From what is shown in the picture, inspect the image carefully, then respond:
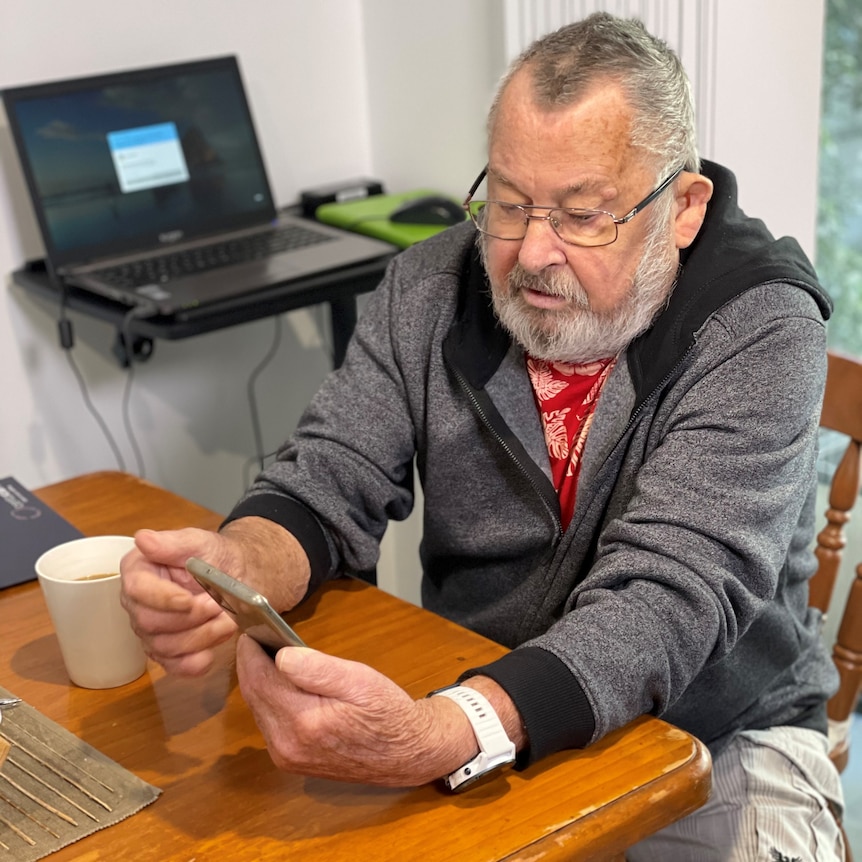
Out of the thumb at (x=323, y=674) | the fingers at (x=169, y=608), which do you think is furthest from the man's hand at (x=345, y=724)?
the fingers at (x=169, y=608)

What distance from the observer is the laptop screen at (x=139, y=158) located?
7.14ft

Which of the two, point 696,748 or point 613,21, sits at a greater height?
point 613,21

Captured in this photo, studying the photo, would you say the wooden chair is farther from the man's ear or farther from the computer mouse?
the computer mouse

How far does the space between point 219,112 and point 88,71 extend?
0.25 metres

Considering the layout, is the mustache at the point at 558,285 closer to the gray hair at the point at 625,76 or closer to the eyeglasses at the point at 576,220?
the eyeglasses at the point at 576,220

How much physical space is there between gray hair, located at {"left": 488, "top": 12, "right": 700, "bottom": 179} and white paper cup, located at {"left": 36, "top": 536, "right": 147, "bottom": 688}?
0.62 metres

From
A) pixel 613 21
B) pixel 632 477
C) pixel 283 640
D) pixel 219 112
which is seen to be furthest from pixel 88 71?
pixel 283 640

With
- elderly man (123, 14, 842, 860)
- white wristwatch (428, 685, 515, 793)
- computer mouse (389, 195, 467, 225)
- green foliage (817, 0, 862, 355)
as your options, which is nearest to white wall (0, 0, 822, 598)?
computer mouse (389, 195, 467, 225)

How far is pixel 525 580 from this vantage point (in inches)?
54.7

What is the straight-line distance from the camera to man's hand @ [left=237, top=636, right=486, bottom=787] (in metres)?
0.90

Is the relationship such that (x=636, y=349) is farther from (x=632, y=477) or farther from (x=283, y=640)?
(x=283, y=640)

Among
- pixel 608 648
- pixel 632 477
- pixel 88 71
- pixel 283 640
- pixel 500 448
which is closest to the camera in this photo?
pixel 283 640

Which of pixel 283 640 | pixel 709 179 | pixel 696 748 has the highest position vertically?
pixel 709 179

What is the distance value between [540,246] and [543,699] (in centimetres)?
48
